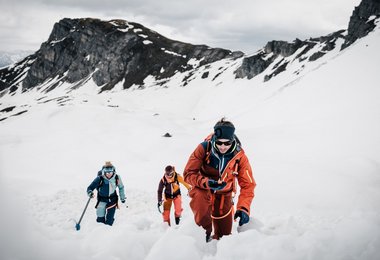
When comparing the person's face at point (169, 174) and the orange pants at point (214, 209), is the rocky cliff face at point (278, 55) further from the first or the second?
the orange pants at point (214, 209)

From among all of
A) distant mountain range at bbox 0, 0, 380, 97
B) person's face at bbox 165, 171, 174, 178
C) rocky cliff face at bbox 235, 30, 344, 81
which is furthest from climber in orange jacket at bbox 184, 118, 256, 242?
rocky cliff face at bbox 235, 30, 344, 81

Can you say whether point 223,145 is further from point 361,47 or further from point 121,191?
point 361,47

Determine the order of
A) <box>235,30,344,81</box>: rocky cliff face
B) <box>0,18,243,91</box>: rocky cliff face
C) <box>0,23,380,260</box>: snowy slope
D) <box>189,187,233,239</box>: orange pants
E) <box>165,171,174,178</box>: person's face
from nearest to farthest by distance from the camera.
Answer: <box>0,23,380,260</box>: snowy slope, <box>189,187,233,239</box>: orange pants, <box>165,171,174,178</box>: person's face, <box>235,30,344,81</box>: rocky cliff face, <box>0,18,243,91</box>: rocky cliff face

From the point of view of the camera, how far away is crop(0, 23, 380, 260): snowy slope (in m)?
4.17

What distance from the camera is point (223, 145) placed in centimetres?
507

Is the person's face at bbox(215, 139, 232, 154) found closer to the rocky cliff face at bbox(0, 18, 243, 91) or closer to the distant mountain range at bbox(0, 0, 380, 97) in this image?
the distant mountain range at bbox(0, 0, 380, 97)

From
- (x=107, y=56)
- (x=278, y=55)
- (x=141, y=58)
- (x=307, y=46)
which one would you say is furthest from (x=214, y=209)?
(x=107, y=56)

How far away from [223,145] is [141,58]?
115 m

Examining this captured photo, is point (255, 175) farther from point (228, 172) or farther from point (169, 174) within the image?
point (228, 172)

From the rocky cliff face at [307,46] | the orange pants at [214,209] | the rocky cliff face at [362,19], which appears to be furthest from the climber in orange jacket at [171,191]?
the rocky cliff face at [362,19]

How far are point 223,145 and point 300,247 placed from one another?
201 centimetres

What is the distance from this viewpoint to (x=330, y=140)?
17.0 meters

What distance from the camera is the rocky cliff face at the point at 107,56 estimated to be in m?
106

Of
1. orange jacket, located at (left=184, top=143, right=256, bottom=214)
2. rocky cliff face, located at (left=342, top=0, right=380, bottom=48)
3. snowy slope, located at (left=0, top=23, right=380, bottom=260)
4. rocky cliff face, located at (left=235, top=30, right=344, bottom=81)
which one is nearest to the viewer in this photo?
snowy slope, located at (left=0, top=23, right=380, bottom=260)
